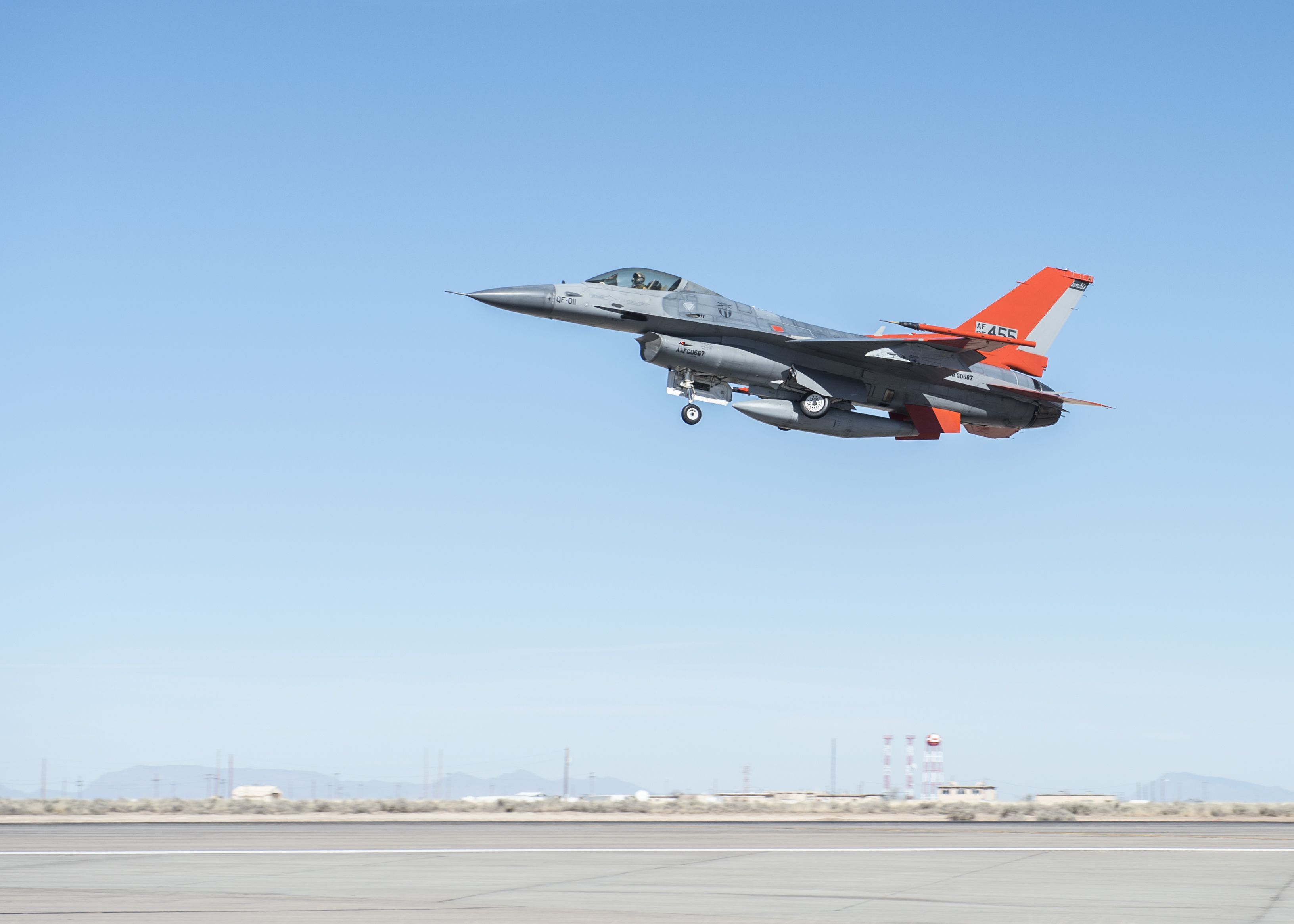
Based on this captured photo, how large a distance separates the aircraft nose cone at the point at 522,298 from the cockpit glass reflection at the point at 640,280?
5.66 ft

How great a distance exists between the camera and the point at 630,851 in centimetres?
2350

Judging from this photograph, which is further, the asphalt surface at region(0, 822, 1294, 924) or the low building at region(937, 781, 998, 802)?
the low building at region(937, 781, 998, 802)

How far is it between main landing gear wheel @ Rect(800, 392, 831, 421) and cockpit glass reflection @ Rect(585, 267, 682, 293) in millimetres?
5440

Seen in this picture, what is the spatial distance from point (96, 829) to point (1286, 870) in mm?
25530

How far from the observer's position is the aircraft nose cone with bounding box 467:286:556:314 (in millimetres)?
37750

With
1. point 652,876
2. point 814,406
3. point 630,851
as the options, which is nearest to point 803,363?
point 814,406

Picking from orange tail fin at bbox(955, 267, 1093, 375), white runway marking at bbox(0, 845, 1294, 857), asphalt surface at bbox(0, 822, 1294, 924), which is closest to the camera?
asphalt surface at bbox(0, 822, 1294, 924)

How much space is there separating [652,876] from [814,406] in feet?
76.2

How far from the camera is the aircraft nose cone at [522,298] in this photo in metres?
37.8

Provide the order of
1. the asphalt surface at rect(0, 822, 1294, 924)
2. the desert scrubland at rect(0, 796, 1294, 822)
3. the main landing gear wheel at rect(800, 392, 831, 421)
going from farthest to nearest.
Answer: the main landing gear wheel at rect(800, 392, 831, 421) → the desert scrubland at rect(0, 796, 1294, 822) → the asphalt surface at rect(0, 822, 1294, 924)

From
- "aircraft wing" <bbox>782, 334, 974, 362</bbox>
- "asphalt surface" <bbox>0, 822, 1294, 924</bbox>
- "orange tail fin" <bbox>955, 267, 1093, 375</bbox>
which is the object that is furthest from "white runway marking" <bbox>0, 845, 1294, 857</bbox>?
"orange tail fin" <bbox>955, 267, 1093, 375</bbox>

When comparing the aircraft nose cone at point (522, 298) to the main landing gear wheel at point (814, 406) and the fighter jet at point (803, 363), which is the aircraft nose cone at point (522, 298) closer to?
the fighter jet at point (803, 363)

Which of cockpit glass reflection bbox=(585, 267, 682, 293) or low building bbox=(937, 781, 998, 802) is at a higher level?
cockpit glass reflection bbox=(585, 267, 682, 293)

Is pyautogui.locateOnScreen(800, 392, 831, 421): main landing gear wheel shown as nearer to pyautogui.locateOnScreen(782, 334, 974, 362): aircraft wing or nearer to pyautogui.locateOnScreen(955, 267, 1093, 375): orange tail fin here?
pyautogui.locateOnScreen(782, 334, 974, 362): aircraft wing
